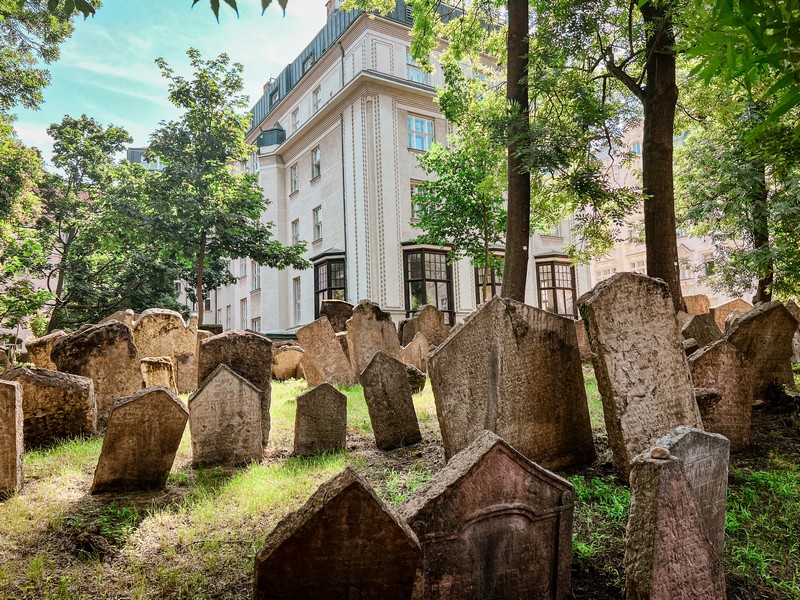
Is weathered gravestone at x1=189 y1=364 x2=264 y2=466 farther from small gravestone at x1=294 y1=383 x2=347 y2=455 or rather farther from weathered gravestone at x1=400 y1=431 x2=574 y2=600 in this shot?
weathered gravestone at x1=400 y1=431 x2=574 y2=600

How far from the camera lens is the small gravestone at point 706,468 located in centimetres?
234

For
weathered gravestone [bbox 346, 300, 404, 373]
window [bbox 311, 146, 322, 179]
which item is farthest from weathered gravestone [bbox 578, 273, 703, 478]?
window [bbox 311, 146, 322, 179]

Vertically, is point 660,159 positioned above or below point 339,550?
above

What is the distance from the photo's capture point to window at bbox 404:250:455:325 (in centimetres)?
2192

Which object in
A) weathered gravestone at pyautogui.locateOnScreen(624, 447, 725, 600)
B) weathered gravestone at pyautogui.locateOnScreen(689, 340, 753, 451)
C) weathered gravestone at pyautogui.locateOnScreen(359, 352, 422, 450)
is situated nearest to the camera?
weathered gravestone at pyautogui.locateOnScreen(624, 447, 725, 600)

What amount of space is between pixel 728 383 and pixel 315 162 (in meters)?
23.8

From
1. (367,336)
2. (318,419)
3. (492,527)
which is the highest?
(367,336)

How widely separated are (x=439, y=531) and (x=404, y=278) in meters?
19.7

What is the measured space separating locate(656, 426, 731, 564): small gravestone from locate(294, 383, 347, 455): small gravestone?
10.9 ft

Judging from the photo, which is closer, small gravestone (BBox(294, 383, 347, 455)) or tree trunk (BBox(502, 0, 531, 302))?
small gravestone (BBox(294, 383, 347, 455))

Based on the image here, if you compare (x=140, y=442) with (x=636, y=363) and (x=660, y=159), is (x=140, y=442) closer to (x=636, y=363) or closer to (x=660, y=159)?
(x=636, y=363)

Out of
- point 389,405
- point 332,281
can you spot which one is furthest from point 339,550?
point 332,281

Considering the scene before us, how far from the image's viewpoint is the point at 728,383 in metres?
4.44

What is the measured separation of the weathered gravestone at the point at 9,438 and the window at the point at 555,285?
23599mm
